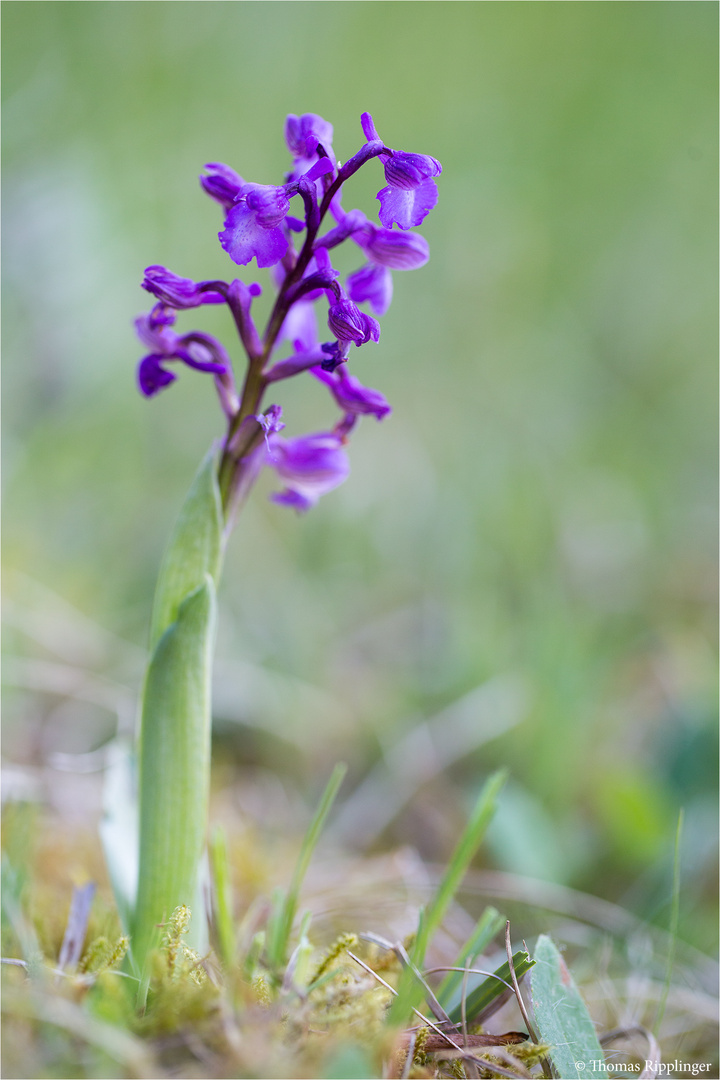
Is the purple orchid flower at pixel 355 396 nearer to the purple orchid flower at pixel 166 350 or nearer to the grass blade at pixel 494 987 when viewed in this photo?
the purple orchid flower at pixel 166 350

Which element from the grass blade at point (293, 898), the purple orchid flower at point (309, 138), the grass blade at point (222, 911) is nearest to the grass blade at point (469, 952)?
the grass blade at point (293, 898)

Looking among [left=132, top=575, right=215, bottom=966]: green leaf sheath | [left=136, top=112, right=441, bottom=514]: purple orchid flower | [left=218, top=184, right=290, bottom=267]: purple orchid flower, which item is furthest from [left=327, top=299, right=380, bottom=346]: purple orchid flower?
[left=132, top=575, right=215, bottom=966]: green leaf sheath

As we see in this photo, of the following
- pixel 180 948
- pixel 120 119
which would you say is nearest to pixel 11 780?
pixel 180 948

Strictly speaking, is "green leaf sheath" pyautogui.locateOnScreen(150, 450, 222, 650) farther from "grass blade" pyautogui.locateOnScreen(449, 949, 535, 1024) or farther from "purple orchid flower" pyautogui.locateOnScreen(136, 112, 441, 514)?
"grass blade" pyautogui.locateOnScreen(449, 949, 535, 1024)

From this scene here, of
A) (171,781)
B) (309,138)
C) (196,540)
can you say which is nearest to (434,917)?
(171,781)

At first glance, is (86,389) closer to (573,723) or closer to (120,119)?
(120,119)

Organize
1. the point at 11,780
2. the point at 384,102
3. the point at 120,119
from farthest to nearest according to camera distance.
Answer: the point at 384,102 < the point at 120,119 < the point at 11,780
